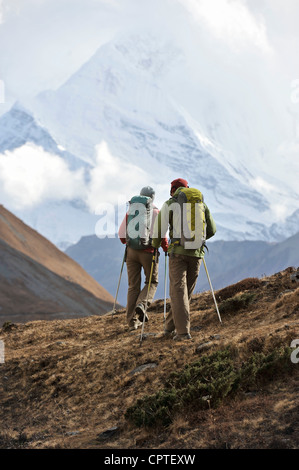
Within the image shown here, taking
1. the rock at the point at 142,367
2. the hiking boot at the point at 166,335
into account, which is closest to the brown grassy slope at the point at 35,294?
the hiking boot at the point at 166,335

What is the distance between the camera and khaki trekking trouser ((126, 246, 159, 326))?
43.7 feet

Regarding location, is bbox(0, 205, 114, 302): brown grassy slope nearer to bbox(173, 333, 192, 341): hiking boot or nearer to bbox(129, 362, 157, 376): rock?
bbox(173, 333, 192, 341): hiking boot

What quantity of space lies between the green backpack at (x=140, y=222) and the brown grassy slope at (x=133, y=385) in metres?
1.79

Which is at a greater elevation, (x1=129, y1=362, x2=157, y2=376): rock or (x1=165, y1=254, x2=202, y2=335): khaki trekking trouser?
(x1=165, y1=254, x2=202, y2=335): khaki trekking trouser

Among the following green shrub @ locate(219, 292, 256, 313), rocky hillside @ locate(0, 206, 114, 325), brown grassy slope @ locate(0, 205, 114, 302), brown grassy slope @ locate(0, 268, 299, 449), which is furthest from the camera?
brown grassy slope @ locate(0, 205, 114, 302)

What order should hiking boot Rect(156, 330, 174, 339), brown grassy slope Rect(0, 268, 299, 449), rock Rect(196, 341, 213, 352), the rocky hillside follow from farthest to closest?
the rocky hillside → hiking boot Rect(156, 330, 174, 339) → rock Rect(196, 341, 213, 352) → brown grassy slope Rect(0, 268, 299, 449)

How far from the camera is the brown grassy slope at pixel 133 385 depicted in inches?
286

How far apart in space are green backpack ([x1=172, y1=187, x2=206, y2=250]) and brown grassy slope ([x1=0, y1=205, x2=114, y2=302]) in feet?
264

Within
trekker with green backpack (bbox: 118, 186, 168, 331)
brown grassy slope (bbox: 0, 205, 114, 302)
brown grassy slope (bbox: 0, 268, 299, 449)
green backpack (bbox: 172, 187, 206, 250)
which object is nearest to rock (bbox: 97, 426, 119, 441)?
brown grassy slope (bbox: 0, 268, 299, 449)

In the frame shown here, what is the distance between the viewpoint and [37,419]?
9.44 metres

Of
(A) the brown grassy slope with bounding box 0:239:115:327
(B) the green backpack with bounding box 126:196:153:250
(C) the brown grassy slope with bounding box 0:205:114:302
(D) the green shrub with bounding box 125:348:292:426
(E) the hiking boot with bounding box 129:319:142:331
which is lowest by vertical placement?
(D) the green shrub with bounding box 125:348:292:426
